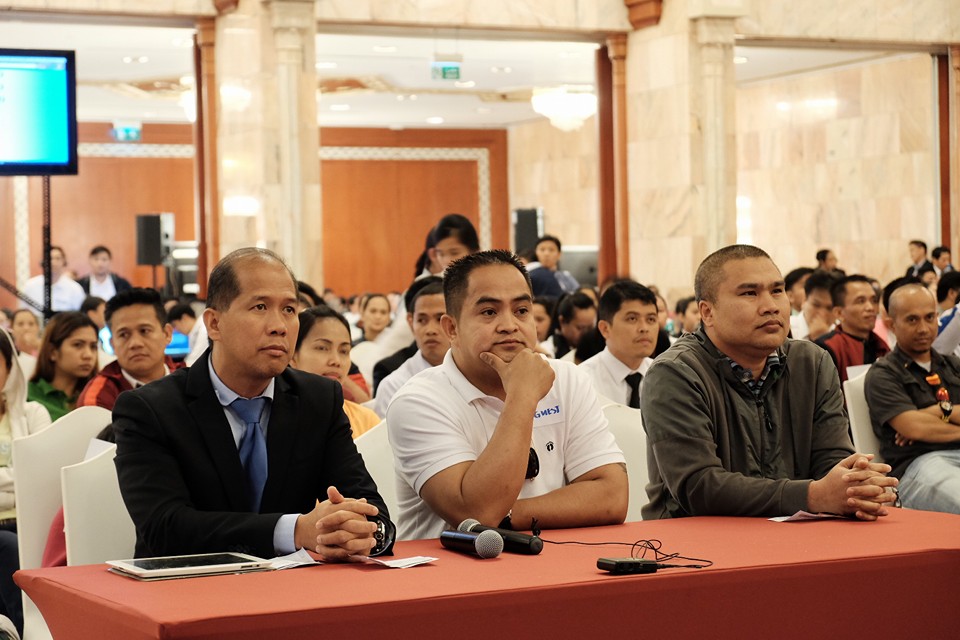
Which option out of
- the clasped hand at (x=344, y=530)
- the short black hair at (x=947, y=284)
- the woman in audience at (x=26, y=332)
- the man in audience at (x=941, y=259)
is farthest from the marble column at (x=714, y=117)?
the clasped hand at (x=344, y=530)

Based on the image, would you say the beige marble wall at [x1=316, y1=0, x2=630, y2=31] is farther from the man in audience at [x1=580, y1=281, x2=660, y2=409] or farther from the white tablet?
the white tablet

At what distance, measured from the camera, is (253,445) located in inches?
105

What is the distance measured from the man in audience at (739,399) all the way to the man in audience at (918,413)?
1.46 m

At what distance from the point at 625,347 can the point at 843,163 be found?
1290 centimetres

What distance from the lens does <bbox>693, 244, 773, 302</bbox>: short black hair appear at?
3270 mm

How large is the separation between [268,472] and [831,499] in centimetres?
118

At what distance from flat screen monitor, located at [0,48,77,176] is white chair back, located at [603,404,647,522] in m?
4.58

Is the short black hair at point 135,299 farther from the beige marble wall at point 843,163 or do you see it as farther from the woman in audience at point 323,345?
the beige marble wall at point 843,163

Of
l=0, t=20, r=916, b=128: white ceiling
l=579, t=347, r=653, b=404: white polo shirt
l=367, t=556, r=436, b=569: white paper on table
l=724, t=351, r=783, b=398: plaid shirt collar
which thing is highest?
l=0, t=20, r=916, b=128: white ceiling

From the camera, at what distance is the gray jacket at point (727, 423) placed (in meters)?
3.03

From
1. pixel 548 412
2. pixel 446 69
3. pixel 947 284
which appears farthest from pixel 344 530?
pixel 446 69

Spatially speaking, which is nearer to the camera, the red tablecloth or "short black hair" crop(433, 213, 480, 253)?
the red tablecloth

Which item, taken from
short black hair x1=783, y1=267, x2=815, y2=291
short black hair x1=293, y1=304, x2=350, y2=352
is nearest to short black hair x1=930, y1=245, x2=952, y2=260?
short black hair x1=783, y1=267, x2=815, y2=291

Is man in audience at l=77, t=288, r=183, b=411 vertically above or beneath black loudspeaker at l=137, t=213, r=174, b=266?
beneath
